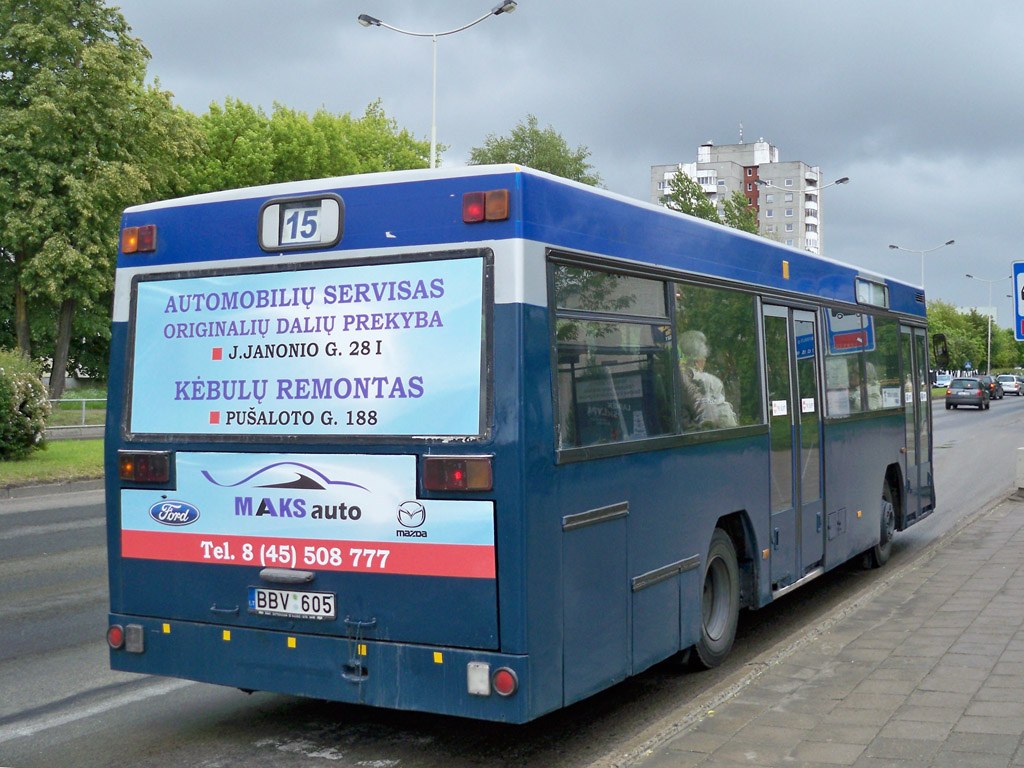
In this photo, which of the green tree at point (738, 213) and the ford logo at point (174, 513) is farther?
the green tree at point (738, 213)

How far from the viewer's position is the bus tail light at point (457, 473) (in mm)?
4727

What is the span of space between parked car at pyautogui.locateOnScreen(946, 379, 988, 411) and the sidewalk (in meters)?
50.3

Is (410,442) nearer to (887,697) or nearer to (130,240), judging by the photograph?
(130,240)

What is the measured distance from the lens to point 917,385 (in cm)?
1200

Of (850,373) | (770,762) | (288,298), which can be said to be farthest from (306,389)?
(850,373)

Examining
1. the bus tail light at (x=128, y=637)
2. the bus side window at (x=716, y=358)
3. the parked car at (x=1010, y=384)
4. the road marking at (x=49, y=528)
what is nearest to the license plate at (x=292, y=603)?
the bus tail light at (x=128, y=637)

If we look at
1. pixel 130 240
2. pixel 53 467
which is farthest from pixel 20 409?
pixel 130 240

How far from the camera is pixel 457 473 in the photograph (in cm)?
479

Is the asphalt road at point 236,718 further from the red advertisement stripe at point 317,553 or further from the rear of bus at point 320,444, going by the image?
the red advertisement stripe at point 317,553

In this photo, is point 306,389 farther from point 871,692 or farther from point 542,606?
point 871,692

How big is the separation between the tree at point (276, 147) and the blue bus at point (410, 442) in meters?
40.3

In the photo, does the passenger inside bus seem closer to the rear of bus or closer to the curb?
the rear of bus

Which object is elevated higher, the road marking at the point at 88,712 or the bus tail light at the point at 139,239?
the bus tail light at the point at 139,239

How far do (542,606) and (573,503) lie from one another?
500 millimetres
